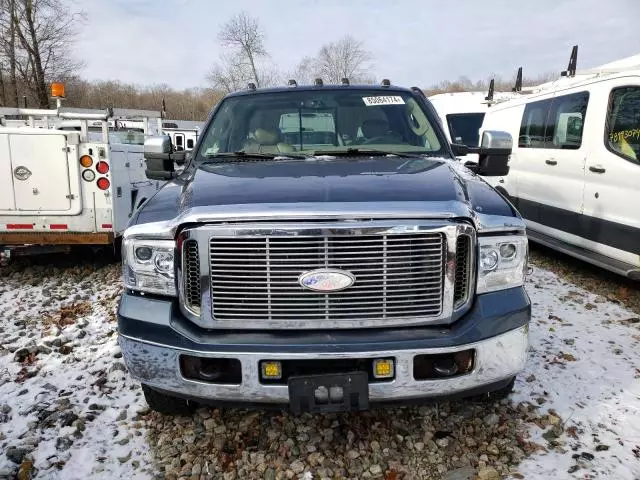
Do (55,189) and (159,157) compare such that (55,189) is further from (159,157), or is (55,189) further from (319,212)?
(319,212)

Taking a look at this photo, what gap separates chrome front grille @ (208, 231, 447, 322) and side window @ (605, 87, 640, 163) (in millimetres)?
3839

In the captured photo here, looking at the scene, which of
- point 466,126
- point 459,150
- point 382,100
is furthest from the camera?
point 466,126

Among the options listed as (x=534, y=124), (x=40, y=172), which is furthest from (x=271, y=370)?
(x=534, y=124)

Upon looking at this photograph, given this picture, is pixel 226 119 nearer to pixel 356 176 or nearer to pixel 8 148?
pixel 356 176

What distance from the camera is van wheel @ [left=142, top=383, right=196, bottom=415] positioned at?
2.88 m

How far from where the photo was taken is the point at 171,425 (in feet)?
9.96

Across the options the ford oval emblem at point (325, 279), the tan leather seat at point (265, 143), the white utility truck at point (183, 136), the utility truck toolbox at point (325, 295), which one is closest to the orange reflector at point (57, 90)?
the white utility truck at point (183, 136)

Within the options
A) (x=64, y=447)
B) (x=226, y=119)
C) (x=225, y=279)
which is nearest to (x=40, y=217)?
(x=226, y=119)

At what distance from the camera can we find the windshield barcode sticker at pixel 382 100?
4.05 metres

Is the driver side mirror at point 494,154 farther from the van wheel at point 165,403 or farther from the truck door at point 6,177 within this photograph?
the truck door at point 6,177

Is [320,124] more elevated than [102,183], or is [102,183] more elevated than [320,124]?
[320,124]

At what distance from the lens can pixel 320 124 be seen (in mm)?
3854

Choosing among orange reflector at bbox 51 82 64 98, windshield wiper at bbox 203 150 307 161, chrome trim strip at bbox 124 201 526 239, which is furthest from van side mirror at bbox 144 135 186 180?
orange reflector at bbox 51 82 64 98

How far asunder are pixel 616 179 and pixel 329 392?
4.41m
